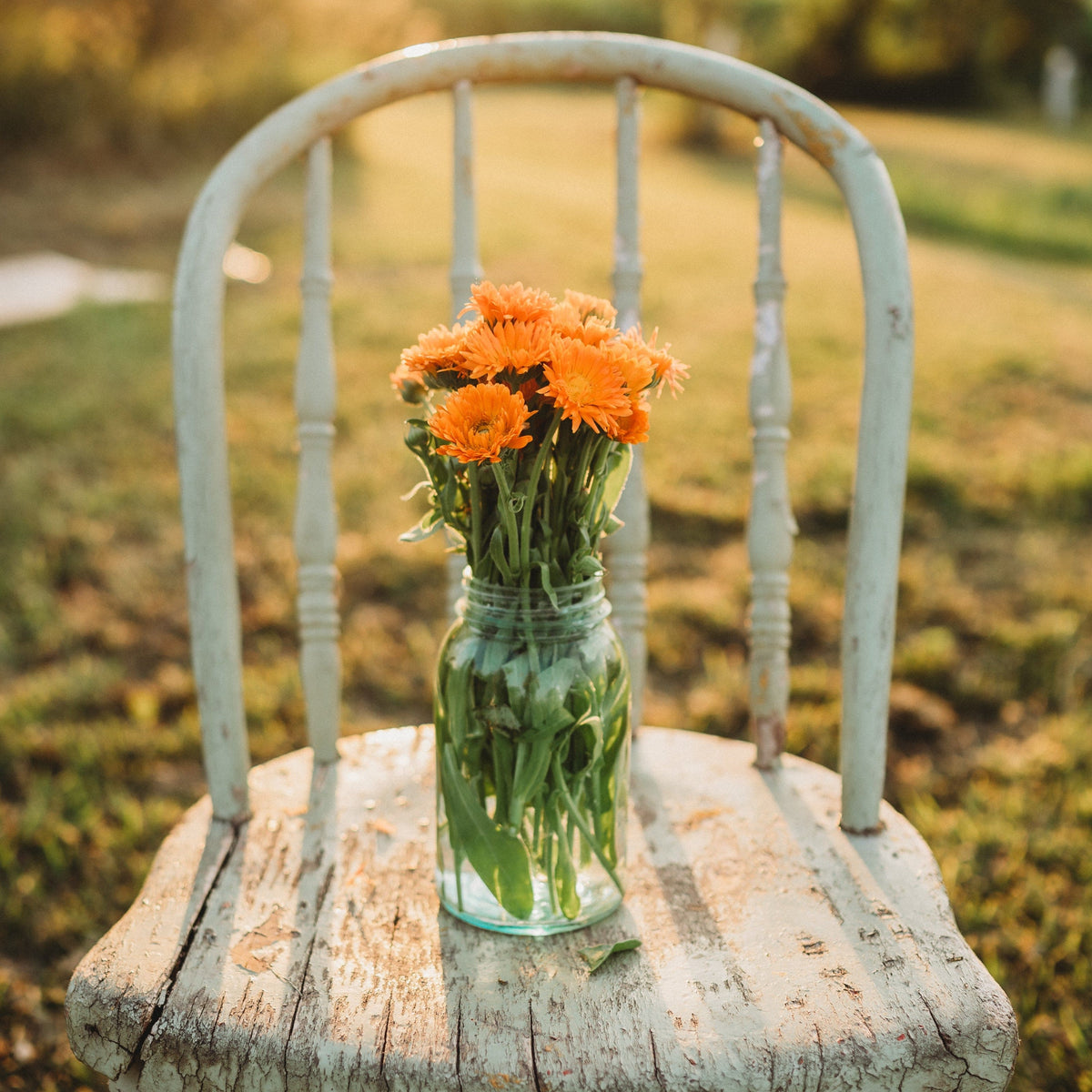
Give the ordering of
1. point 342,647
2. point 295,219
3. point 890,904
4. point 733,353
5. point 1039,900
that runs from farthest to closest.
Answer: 1. point 295,219
2. point 733,353
3. point 342,647
4. point 1039,900
5. point 890,904

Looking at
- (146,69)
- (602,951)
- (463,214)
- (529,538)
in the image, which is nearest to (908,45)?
(146,69)

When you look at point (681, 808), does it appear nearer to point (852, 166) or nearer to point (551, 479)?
point (551, 479)

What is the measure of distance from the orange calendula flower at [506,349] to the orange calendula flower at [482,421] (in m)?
0.02

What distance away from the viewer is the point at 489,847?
0.94 m

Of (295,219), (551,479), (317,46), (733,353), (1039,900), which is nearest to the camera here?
(551,479)

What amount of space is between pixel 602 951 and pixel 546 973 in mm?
53

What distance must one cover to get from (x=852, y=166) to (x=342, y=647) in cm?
182

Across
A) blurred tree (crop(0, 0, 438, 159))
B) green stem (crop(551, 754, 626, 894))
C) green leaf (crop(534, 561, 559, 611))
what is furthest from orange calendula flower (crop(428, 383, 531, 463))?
blurred tree (crop(0, 0, 438, 159))

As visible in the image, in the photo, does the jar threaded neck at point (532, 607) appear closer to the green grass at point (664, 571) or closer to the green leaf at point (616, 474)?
the green leaf at point (616, 474)

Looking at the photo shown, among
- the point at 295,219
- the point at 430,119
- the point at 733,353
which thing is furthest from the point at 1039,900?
the point at 430,119

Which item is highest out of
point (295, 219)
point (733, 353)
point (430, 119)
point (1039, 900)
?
point (430, 119)

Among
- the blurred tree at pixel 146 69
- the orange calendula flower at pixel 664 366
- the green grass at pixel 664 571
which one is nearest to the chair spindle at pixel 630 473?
the orange calendula flower at pixel 664 366

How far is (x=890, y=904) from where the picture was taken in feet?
3.31

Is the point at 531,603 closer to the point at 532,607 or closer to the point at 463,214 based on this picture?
the point at 532,607
